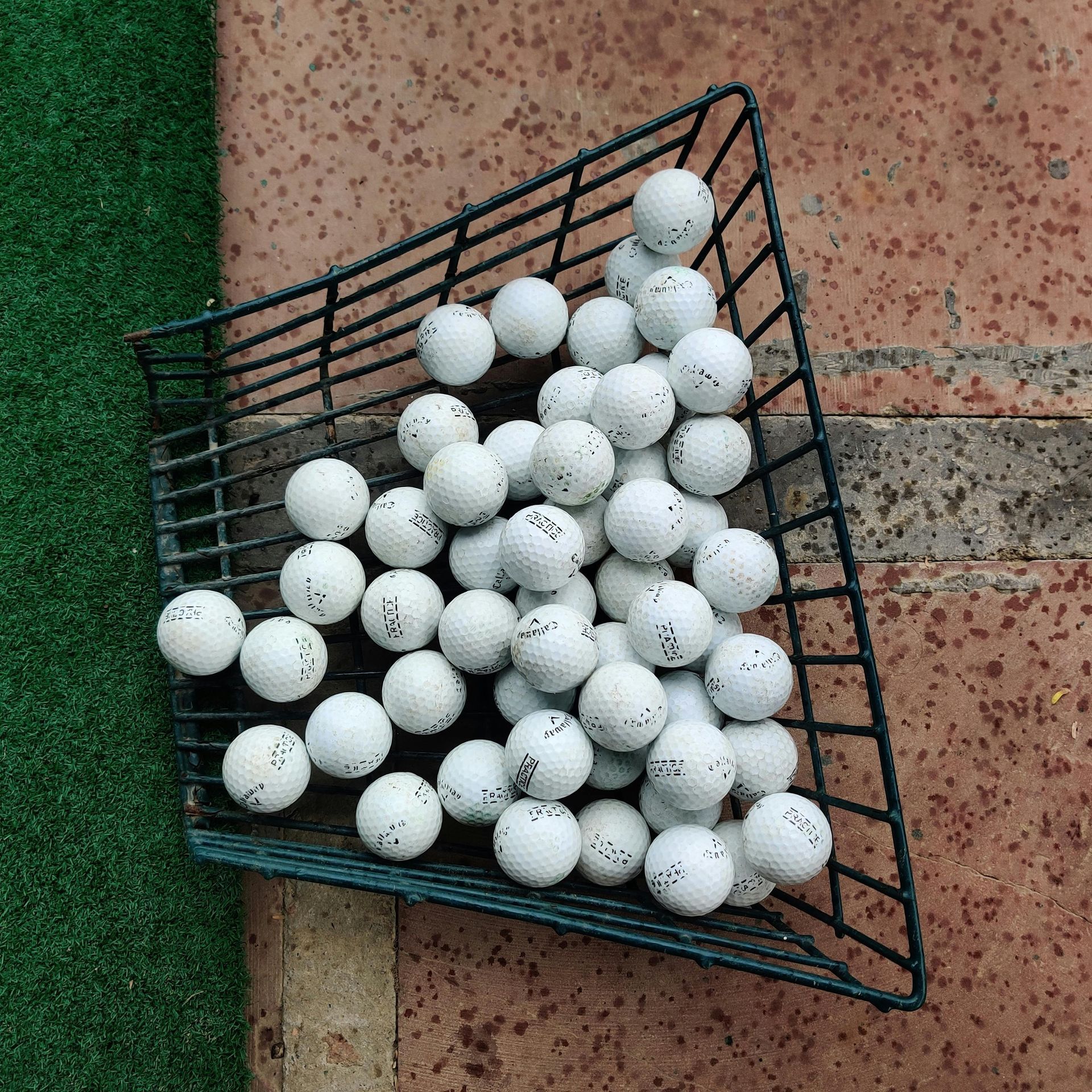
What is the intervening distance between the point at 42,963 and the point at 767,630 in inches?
39.3

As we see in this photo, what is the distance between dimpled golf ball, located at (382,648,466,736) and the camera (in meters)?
1.06

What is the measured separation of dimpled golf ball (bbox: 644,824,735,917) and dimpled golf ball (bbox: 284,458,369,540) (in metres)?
0.52

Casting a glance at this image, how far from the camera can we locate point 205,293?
125 centimetres

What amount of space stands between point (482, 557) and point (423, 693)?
17 cm

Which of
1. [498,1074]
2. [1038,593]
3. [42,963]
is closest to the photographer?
[42,963]

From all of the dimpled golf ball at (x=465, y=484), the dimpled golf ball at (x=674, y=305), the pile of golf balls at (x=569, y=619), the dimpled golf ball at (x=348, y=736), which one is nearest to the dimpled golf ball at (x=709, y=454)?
the pile of golf balls at (x=569, y=619)

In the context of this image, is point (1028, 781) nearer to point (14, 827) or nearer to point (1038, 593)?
point (1038, 593)

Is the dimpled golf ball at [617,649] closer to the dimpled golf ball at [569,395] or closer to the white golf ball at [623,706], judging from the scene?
the white golf ball at [623,706]

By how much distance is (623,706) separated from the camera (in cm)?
99

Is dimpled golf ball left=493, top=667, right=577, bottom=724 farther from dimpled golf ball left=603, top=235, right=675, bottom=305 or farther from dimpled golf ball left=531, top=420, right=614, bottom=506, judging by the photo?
dimpled golf ball left=603, top=235, right=675, bottom=305

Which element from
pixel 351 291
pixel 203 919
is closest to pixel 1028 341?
pixel 351 291

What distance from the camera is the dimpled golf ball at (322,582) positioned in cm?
107

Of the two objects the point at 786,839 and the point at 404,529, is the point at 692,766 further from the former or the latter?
the point at 404,529

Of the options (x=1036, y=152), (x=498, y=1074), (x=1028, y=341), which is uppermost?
(x=1036, y=152)
